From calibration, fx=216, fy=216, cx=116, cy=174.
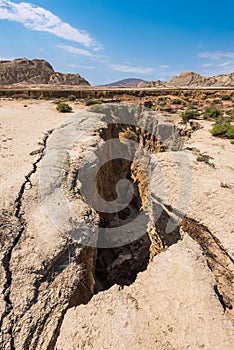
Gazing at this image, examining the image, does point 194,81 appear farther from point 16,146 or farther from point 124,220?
point 16,146

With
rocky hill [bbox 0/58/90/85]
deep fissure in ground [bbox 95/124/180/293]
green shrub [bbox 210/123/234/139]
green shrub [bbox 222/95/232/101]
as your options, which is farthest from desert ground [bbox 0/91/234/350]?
rocky hill [bbox 0/58/90/85]

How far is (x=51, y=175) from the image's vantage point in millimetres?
5570

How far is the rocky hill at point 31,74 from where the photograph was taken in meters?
46.3

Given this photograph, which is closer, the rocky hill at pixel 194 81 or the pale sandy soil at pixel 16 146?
the pale sandy soil at pixel 16 146

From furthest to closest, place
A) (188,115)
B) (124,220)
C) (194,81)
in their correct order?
(194,81)
(188,115)
(124,220)

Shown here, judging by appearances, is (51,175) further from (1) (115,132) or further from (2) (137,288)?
(1) (115,132)

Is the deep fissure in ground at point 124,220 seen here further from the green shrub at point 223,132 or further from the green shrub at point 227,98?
the green shrub at point 227,98

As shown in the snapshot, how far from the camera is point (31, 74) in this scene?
49.0 metres

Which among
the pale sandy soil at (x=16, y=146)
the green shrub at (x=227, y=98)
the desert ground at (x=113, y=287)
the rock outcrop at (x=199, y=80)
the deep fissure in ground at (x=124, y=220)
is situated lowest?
the deep fissure in ground at (x=124, y=220)

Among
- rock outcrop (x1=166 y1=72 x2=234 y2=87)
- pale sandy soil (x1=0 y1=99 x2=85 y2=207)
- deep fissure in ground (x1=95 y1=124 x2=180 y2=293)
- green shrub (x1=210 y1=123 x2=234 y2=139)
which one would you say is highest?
rock outcrop (x1=166 y1=72 x2=234 y2=87)

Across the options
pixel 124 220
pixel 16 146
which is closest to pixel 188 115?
pixel 124 220

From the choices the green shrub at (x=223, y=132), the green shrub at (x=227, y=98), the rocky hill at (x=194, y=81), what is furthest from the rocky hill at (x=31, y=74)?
the green shrub at (x=223, y=132)

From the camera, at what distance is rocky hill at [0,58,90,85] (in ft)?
152

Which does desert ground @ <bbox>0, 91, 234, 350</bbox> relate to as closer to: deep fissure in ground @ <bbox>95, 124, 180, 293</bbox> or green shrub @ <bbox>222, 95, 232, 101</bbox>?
deep fissure in ground @ <bbox>95, 124, 180, 293</bbox>
